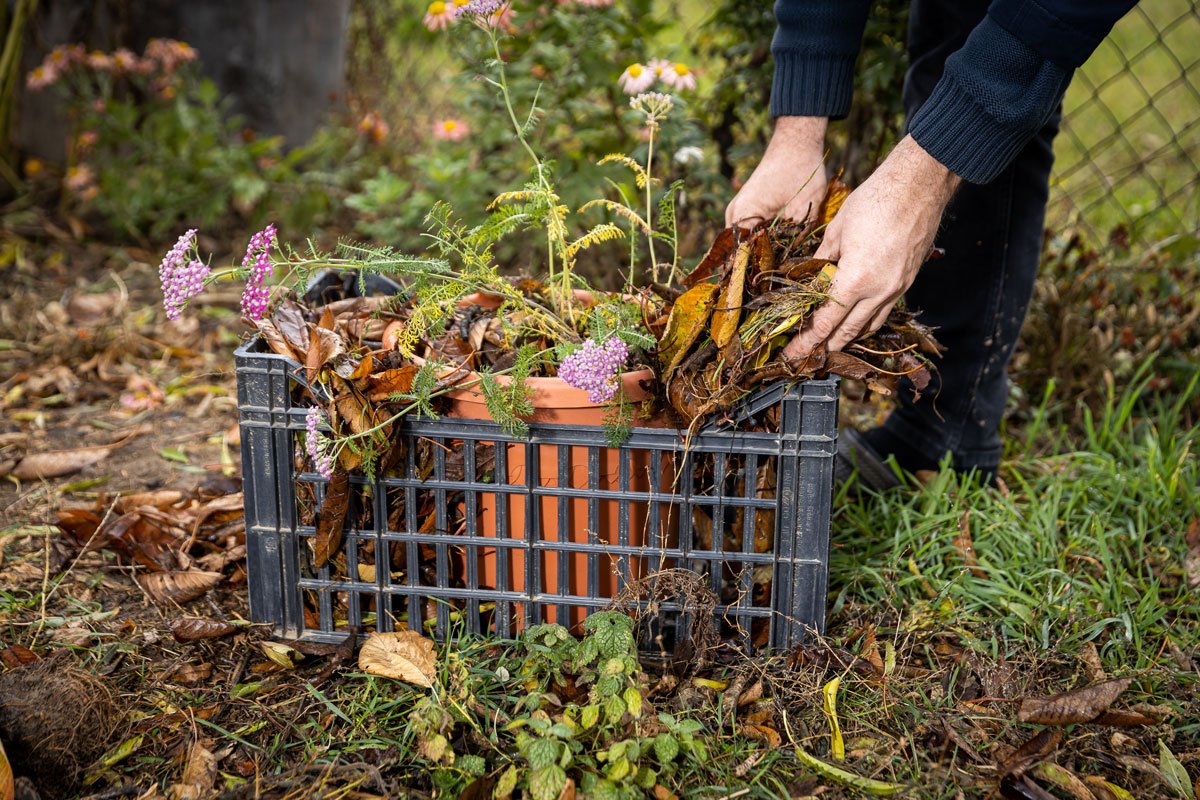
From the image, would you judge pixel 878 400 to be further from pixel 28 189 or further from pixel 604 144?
pixel 28 189

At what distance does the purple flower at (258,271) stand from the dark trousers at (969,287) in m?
1.32

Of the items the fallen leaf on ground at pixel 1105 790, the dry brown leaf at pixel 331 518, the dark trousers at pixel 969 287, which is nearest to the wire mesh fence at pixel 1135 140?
the dark trousers at pixel 969 287

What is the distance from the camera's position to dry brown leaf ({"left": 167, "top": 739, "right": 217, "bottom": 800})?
1329 millimetres

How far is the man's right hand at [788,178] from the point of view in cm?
178

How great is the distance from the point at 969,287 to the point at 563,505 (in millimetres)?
1103

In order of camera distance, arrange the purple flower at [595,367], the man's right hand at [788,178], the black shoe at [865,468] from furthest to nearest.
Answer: the black shoe at [865,468], the man's right hand at [788,178], the purple flower at [595,367]

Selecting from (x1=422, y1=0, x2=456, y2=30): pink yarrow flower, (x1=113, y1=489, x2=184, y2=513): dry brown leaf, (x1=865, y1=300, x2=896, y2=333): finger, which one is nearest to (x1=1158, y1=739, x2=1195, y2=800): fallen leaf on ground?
(x1=865, y1=300, x2=896, y2=333): finger

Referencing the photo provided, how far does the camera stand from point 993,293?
6.78ft

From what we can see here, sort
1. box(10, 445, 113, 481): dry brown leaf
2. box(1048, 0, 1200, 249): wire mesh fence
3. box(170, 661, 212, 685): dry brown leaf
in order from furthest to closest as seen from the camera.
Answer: box(1048, 0, 1200, 249): wire mesh fence
box(10, 445, 113, 481): dry brown leaf
box(170, 661, 212, 685): dry brown leaf

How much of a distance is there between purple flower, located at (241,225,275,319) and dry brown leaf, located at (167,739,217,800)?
65 cm

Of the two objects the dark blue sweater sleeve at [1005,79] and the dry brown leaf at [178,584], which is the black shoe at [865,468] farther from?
the dry brown leaf at [178,584]

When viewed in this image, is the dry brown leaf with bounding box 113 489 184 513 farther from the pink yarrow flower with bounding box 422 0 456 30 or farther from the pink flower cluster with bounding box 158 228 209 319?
the pink yarrow flower with bounding box 422 0 456 30

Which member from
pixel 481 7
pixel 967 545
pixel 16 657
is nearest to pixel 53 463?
pixel 16 657

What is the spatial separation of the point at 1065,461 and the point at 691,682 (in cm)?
128
